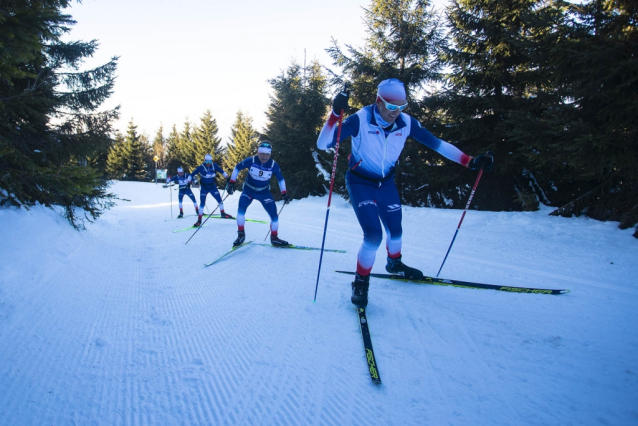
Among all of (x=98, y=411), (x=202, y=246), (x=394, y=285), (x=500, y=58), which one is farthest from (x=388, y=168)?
(x=500, y=58)

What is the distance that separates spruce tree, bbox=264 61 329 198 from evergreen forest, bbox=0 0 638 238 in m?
0.08

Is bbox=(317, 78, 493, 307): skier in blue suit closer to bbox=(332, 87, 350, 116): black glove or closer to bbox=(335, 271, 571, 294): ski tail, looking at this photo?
bbox=(332, 87, 350, 116): black glove

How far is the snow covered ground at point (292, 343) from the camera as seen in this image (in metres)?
1.78

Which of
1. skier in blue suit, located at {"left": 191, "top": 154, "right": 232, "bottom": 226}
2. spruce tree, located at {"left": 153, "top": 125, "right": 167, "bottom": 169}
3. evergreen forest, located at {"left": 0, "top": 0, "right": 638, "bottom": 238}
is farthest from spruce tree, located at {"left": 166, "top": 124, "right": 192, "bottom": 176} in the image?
skier in blue suit, located at {"left": 191, "top": 154, "right": 232, "bottom": 226}

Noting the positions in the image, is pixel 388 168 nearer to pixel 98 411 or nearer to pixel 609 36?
pixel 98 411

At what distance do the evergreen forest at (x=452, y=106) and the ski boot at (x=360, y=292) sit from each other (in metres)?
3.88

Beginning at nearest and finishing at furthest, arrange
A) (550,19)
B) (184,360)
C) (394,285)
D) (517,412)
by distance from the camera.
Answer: (517,412) → (184,360) → (394,285) → (550,19)

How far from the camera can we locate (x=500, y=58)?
9.77 meters

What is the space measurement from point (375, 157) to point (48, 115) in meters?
7.67

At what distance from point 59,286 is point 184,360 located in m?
2.32

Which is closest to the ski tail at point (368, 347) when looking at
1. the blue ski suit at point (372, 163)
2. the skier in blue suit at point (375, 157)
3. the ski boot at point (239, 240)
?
the skier in blue suit at point (375, 157)

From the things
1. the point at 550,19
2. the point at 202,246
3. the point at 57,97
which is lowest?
the point at 202,246

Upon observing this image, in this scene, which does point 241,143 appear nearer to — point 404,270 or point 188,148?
point 188,148

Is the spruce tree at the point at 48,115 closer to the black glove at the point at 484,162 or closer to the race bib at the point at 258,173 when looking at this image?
the race bib at the point at 258,173
